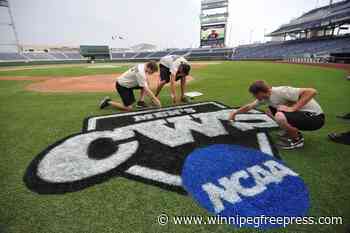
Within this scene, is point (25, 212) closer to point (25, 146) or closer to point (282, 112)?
point (25, 146)

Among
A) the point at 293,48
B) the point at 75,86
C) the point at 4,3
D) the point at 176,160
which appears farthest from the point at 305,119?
the point at 4,3

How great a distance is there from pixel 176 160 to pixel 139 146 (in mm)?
673

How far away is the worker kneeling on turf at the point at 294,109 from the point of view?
9.15 ft

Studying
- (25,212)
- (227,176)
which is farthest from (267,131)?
(25,212)

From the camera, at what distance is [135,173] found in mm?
2297

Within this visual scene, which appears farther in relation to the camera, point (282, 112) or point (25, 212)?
point (282, 112)

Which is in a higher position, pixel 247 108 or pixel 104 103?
pixel 247 108

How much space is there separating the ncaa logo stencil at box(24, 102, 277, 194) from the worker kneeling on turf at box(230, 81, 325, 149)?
0.41 meters

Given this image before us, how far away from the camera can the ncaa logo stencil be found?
7.25 ft

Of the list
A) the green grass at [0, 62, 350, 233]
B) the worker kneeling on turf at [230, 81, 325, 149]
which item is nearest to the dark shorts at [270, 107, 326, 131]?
the worker kneeling on turf at [230, 81, 325, 149]

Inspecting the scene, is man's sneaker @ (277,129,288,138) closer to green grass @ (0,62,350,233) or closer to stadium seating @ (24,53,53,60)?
green grass @ (0,62,350,233)

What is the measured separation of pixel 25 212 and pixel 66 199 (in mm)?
331

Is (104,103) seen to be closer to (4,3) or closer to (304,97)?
(304,97)

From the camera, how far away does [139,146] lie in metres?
2.92
